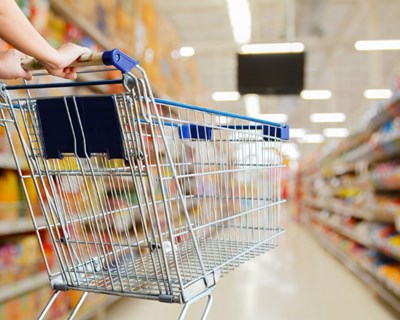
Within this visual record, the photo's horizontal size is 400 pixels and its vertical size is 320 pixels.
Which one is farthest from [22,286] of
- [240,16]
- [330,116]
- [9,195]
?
[330,116]

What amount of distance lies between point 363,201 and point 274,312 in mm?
2545

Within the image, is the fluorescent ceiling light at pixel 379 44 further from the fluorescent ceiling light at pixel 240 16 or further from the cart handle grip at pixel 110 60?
the cart handle grip at pixel 110 60

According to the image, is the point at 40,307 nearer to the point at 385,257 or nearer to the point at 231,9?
the point at 385,257

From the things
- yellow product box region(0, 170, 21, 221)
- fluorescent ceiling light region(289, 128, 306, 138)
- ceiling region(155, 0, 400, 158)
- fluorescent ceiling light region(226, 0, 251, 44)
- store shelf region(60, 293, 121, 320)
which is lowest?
store shelf region(60, 293, 121, 320)

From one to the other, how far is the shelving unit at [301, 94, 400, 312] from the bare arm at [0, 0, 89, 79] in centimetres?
316

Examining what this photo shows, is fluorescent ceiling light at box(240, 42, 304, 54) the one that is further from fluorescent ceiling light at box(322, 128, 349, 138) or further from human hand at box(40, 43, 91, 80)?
fluorescent ceiling light at box(322, 128, 349, 138)

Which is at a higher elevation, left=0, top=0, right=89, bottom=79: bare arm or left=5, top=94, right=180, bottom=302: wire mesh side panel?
left=0, top=0, right=89, bottom=79: bare arm

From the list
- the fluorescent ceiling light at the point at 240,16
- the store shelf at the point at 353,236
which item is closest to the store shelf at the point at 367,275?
the store shelf at the point at 353,236

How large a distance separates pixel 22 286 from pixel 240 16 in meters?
6.47

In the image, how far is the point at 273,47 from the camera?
7922mm

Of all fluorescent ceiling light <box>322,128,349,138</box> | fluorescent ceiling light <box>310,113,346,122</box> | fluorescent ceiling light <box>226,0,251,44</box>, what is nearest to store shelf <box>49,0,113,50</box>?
fluorescent ceiling light <box>226,0,251,44</box>

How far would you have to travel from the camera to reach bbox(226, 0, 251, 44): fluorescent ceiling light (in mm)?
7250

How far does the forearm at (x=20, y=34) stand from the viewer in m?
0.91

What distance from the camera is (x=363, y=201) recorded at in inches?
219
